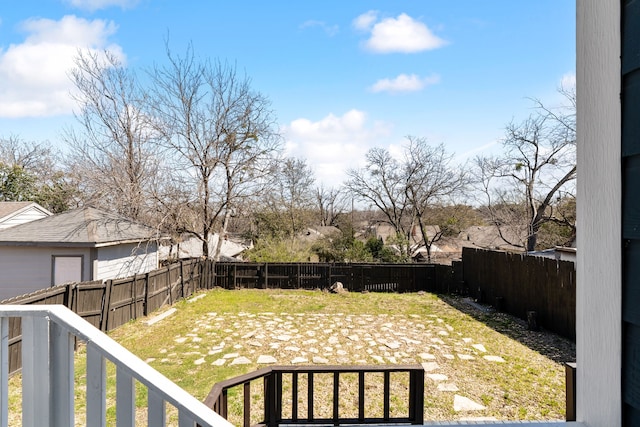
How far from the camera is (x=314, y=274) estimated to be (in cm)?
1092

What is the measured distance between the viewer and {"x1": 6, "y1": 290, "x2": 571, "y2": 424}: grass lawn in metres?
3.82

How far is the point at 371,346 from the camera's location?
5492 mm

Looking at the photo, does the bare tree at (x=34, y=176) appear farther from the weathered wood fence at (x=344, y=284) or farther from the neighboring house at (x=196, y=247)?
the weathered wood fence at (x=344, y=284)

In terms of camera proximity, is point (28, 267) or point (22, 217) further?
point (22, 217)

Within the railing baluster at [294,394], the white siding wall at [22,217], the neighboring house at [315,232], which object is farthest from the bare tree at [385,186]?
the railing baluster at [294,394]

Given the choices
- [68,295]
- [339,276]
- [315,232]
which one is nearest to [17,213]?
[68,295]

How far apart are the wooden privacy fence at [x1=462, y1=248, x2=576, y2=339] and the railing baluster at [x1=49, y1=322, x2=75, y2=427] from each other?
6364 millimetres

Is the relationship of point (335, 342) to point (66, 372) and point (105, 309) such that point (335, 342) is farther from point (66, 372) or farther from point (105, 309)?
point (66, 372)

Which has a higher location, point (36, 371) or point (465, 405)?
point (36, 371)

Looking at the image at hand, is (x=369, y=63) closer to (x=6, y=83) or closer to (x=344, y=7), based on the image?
(x=344, y=7)

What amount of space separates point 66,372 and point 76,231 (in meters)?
8.66

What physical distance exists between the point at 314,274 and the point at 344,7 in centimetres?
903

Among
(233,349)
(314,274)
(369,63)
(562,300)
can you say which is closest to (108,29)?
(369,63)

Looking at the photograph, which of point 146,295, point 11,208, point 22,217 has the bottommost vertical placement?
point 146,295
